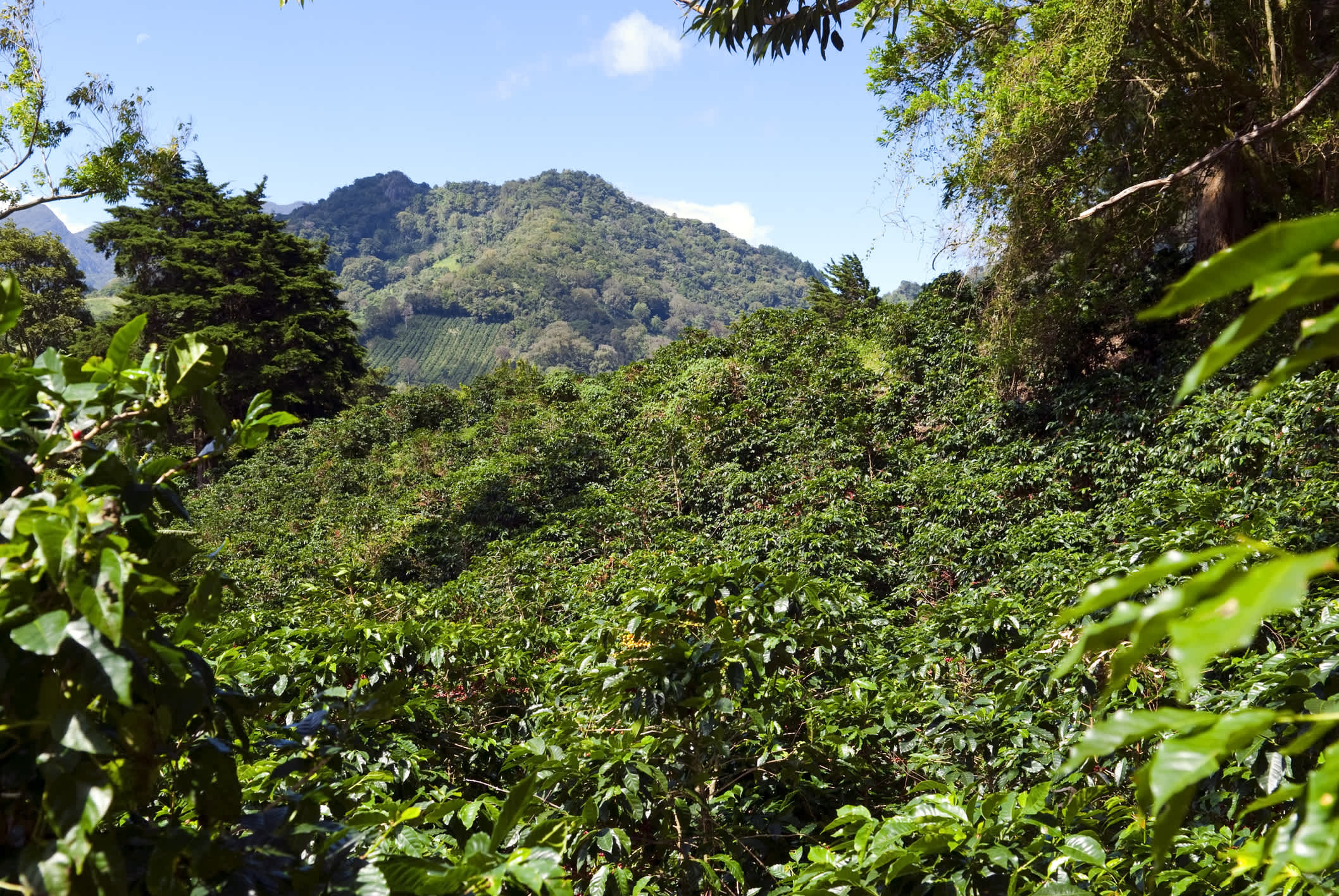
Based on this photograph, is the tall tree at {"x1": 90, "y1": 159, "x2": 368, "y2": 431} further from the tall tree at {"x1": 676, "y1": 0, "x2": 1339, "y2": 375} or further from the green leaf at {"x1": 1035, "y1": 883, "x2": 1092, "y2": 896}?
the green leaf at {"x1": 1035, "y1": 883, "x2": 1092, "y2": 896}

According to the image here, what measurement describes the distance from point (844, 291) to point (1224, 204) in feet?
25.2

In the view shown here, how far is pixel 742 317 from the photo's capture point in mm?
12898

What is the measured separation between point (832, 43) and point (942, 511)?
4554 mm

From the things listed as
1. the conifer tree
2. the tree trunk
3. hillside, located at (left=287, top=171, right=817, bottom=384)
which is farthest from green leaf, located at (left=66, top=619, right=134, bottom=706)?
hillside, located at (left=287, top=171, right=817, bottom=384)

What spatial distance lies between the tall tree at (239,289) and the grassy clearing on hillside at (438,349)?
142 ft

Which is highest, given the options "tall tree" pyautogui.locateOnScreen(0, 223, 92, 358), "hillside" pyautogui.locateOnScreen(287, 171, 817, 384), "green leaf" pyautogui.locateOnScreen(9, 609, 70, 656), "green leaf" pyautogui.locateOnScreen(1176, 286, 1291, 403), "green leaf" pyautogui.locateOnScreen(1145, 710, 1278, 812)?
"hillside" pyautogui.locateOnScreen(287, 171, 817, 384)

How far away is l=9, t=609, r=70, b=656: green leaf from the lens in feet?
2.24

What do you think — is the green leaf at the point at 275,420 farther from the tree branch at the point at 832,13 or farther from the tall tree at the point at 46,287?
the tall tree at the point at 46,287

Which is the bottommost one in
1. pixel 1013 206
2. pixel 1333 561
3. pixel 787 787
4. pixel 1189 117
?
pixel 787 787

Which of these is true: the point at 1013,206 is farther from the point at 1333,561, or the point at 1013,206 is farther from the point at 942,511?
the point at 1333,561

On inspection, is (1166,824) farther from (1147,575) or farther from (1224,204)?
(1224,204)

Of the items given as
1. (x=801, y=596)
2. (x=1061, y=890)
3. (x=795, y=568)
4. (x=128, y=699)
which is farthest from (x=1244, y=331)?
(x=795, y=568)

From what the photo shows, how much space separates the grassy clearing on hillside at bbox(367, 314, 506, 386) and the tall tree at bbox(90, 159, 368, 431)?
43.1 m

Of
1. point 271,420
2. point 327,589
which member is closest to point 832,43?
point 327,589
